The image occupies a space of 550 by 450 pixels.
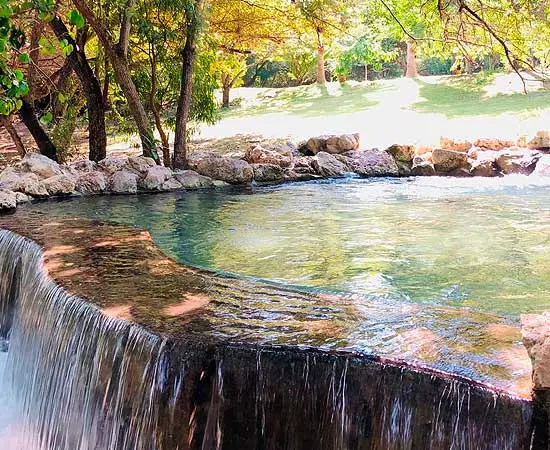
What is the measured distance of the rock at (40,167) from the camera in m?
10.9

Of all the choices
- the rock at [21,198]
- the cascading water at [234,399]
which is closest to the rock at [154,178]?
the rock at [21,198]

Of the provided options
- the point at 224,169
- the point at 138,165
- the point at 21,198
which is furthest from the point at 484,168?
the point at 21,198

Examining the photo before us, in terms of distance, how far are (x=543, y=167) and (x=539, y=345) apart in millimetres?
10475

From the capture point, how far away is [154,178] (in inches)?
458

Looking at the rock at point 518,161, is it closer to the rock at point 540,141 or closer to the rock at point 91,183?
the rock at point 540,141

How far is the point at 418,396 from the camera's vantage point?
3.38 m

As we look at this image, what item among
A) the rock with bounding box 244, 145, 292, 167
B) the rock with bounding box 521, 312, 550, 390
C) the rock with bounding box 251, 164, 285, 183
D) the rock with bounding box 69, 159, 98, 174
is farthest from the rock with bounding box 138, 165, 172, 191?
the rock with bounding box 521, 312, 550, 390

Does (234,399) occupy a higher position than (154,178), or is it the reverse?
(154,178)

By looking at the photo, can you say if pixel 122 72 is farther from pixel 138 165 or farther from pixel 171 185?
pixel 171 185

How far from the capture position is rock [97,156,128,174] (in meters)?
11.8

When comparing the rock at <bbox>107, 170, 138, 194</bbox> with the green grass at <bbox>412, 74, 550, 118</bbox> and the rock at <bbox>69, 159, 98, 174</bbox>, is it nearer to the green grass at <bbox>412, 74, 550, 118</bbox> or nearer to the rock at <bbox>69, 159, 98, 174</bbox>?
the rock at <bbox>69, 159, 98, 174</bbox>

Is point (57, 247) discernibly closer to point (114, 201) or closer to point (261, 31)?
point (114, 201)

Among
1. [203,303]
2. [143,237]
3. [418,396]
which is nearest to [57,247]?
[143,237]

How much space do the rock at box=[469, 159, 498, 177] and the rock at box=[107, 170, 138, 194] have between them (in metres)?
6.38
